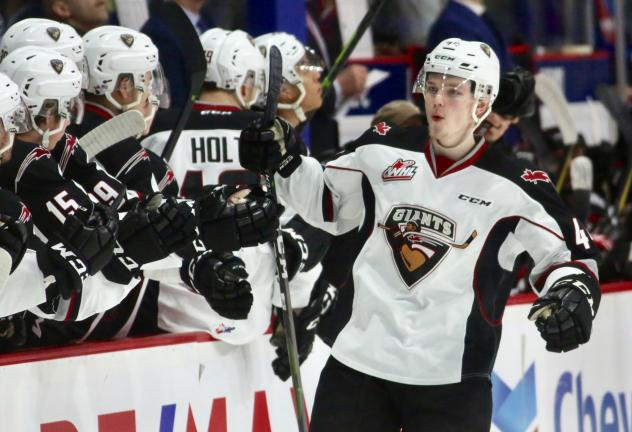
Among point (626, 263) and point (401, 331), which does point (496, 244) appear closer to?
point (401, 331)

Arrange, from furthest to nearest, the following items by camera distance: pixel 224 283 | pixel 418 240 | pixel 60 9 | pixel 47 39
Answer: pixel 60 9
pixel 47 39
pixel 224 283
pixel 418 240

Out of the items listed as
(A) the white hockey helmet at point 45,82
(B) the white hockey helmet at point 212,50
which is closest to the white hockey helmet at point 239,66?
(B) the white hockey helmet at point 212,50

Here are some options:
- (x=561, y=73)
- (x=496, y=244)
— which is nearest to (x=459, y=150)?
(x=496, y=244)

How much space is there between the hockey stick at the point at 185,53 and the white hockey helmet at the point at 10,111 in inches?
35.5

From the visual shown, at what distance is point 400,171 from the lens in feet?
12.6

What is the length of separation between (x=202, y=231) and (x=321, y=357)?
48.6 inches

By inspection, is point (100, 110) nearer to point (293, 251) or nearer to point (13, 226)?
point (293, 251)

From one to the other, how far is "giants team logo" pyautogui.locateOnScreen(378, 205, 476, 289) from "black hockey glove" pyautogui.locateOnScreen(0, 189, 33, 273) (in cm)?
95

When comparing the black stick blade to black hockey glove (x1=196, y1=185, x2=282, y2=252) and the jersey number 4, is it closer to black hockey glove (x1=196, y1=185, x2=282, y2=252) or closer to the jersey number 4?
black hockey glove (x1=196, y1=185, x2=282, y2=252)

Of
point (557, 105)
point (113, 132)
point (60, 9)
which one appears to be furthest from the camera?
point (557, 105)

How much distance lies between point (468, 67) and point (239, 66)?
148cm

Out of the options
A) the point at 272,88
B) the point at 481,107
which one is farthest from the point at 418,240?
the point at 272,88

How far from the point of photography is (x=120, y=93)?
4645 millimetres

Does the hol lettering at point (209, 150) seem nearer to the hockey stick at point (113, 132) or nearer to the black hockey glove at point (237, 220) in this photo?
the hockey stick at point (113, 132)
